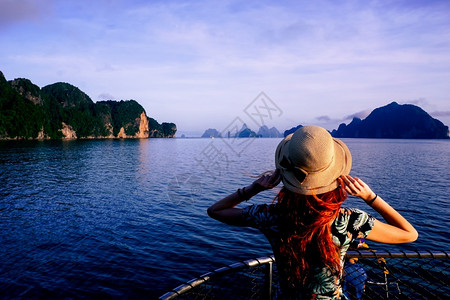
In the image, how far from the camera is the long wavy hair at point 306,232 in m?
2.10

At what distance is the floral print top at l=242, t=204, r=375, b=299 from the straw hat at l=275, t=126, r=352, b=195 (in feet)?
1.24

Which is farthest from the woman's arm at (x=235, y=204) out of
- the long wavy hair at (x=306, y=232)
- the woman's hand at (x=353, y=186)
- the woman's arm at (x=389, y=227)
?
the woman's arm at (x=389, y=227)

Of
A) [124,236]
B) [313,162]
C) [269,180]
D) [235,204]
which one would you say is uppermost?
[313,162]

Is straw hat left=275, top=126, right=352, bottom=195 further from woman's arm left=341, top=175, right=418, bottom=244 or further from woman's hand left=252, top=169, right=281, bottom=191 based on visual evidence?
woman's arm left=341, top=175, right=418, bottom=244

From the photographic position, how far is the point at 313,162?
196 centimetres

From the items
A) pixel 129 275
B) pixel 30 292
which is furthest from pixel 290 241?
pixel 30 292

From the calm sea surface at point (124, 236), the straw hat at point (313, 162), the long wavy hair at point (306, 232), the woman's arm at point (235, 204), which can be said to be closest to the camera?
the straw hat at point (313, 162)

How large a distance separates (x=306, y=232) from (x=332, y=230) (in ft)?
0.71

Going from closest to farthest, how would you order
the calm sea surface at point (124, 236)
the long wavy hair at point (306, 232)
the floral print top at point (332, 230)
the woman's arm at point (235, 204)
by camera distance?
1. the long wavy hair at point (306, 232)
2. the floral print top at point (332, 230)
3. the woman's arm at point (235, 204)
4. the calm sea surface at point (124, 236)

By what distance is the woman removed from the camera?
2.01 meters

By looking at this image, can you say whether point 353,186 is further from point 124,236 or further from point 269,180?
point 124,236

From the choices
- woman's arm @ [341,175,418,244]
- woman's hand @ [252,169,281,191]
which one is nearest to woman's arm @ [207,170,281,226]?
woman's hand @ [252,169,281,191]

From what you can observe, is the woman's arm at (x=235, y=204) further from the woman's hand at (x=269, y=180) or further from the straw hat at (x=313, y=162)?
the straw hat at (x=313, y=162)

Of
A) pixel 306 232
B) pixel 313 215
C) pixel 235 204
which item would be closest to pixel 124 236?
pixel 235 204
